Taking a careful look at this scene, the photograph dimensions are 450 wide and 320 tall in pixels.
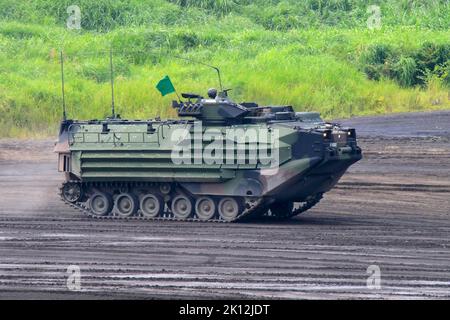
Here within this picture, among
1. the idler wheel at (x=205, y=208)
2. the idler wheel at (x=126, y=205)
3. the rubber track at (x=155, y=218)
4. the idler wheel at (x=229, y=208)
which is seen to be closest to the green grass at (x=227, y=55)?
the rubber track at (x=155, y=218)

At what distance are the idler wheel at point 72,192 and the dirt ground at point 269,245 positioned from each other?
0.36 m

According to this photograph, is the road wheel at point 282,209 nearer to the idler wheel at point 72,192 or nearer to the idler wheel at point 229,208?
the idler wheel at point 229,208

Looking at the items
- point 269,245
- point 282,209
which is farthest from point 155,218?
point 269,245

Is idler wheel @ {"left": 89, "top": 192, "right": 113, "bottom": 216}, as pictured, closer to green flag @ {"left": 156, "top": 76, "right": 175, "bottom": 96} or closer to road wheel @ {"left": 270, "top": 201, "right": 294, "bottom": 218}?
green flag @ {"left": 156, "top": 76, "right": 175, "bottom": 96}

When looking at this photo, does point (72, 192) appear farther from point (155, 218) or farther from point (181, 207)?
point (181, 207)

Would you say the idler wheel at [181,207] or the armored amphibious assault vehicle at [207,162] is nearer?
A: the armored amphibious assault vehicle at [207,162]

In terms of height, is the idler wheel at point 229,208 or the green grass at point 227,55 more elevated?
the green grass at point 227,55

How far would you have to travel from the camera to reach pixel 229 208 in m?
22.4

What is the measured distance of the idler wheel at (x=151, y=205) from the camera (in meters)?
22.9

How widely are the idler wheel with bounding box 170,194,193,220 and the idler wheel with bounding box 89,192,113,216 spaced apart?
1.32 meters

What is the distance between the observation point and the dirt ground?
15297 mm

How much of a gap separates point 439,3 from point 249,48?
307 inches
